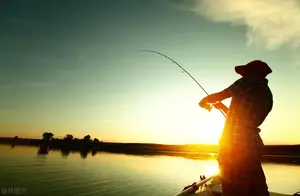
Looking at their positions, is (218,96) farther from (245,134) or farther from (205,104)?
(245,134)

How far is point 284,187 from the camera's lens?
35.6 m

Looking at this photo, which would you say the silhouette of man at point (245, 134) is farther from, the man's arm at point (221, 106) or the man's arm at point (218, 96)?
the man's arm at point (221, 106)

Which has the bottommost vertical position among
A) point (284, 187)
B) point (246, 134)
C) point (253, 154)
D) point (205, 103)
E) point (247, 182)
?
point (284, 187)

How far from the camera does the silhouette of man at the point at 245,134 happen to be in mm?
3775

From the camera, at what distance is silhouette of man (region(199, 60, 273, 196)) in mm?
3775

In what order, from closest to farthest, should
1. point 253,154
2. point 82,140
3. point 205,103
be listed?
point 253,154 → point 205,103 → point 82,140

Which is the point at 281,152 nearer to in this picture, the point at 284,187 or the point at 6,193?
the point at 284,187

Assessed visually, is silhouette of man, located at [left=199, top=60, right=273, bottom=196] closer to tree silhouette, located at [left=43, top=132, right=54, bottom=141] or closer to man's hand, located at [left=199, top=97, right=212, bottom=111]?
man's hand, located at [left=199, top=97, right=212, bottom=111]

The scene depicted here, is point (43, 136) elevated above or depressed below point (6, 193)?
above

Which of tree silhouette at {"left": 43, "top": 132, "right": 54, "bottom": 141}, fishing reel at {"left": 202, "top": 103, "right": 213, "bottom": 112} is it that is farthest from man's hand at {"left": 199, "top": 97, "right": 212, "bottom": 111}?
tree silhouette at {"left": 43, "top": 132, "right": 54, "bottom": 141}

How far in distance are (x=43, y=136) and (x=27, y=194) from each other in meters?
114

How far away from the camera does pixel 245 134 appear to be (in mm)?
3779

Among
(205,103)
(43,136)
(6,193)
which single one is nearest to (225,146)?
(205,103)

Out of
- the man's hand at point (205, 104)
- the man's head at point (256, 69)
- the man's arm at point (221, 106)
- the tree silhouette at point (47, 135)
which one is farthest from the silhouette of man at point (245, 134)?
the tree silhouette at point (47, 135)
